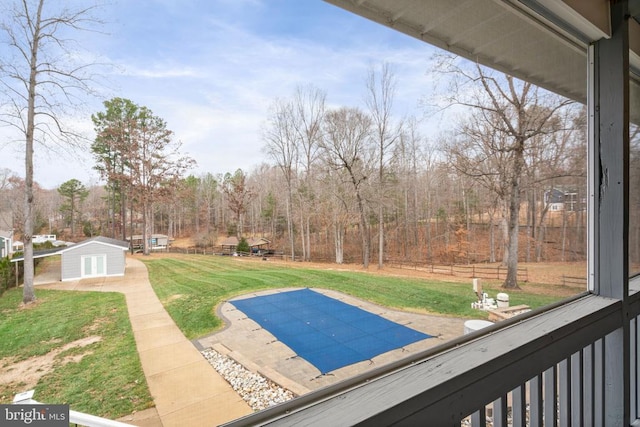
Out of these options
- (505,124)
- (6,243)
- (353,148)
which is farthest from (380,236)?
(6,243)

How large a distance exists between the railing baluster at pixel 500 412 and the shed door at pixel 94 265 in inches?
45.2

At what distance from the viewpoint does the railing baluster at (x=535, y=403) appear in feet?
3.69

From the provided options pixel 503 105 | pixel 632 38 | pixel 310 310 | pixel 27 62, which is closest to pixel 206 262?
pixel 310 310

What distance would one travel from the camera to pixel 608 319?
55.9 inches

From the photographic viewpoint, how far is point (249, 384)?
27.3 inches

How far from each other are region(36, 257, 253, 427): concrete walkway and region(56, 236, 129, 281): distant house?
19 mm

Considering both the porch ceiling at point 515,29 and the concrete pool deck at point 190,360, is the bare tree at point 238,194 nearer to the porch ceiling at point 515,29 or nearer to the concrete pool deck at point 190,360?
the concrete pool deck at point 190,360

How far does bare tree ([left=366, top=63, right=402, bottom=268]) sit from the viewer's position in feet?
3.54

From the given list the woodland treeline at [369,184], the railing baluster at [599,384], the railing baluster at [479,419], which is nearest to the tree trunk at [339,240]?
the woodland treeline at [369,184]

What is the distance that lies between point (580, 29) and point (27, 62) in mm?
1992

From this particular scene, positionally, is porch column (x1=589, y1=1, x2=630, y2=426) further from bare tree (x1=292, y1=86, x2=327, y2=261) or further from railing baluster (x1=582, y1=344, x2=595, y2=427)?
bare tree (x1=292, y1=86, x2=327, y2=261)

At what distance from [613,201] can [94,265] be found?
6.75ft

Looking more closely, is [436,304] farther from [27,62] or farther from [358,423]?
[27,62]

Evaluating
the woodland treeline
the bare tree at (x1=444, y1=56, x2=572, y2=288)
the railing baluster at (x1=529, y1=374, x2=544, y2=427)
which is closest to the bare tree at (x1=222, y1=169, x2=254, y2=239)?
the woodland treeline
